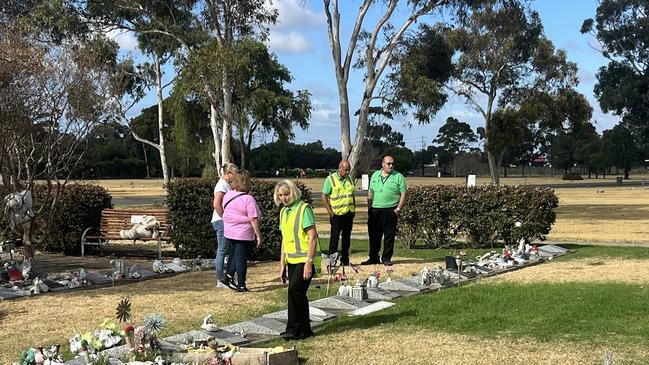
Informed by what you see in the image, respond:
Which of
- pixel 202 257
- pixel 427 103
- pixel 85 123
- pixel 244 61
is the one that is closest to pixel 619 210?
pixel 427 103

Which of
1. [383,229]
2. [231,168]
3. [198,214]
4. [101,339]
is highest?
[231,168]

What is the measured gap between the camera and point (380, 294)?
8.71 metres

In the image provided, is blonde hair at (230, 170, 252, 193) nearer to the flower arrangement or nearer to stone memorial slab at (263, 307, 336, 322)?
stone memorial slab at (263, 307, 336, 322)

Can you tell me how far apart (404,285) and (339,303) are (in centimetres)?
145

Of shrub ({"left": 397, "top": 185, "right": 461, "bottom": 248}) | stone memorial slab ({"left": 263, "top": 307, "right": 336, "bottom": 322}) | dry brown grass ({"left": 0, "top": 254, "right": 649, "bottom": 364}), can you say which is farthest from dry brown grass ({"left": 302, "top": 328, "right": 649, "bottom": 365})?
shrub ({"left": 397, "top": 185, "right": 461, "bottom": 248})

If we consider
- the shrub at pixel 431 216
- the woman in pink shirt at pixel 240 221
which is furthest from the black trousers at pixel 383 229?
the shrub at pixel 431 216

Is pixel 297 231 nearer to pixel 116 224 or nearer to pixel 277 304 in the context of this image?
pixel 277 304

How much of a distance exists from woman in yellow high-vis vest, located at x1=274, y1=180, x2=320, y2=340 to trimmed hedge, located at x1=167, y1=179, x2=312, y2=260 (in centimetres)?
652

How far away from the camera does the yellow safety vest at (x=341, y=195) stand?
11.5 meters

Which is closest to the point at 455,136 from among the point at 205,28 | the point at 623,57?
the point at 623,57

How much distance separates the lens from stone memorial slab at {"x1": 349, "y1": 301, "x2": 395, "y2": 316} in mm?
7741

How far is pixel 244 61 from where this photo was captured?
20547 mm

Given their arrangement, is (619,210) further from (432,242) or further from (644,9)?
(644,9)

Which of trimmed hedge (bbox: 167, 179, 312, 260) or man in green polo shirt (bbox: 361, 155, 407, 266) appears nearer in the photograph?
man in green polo shirt (bbox: 361, 155, 407, 266)
